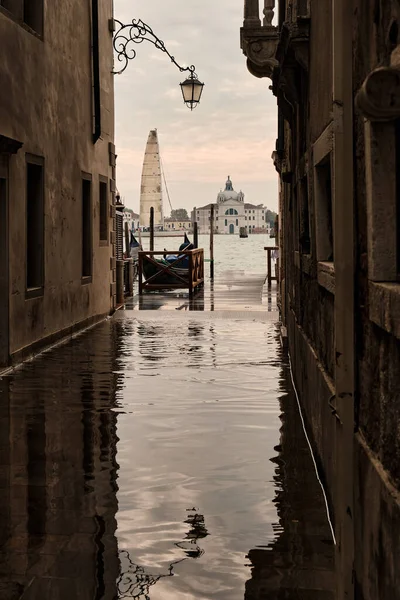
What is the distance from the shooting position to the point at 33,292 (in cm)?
1380

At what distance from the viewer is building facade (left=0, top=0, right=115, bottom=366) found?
1252 cm

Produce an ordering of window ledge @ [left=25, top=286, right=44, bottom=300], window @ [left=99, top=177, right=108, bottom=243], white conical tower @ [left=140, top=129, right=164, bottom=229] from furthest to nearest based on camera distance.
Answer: white conical tower @ [left=140, top=129, right=164, bottom=229] < window @ [left=99, top=177, right=108, bottom=243] < window ledge @ [left=25, top=286, right=44, bottom=300]

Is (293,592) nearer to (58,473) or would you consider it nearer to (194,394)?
(58,473)

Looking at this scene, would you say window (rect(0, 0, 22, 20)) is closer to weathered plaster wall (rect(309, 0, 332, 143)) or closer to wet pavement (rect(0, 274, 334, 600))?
wet pavement (rect(0, 274, 334, 600))

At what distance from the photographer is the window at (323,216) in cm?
736

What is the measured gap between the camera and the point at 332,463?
18.8 ft

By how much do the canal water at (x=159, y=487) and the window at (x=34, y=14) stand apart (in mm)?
4759

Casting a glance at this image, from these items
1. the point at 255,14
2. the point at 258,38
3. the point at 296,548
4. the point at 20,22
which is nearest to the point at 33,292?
the point at 20,22

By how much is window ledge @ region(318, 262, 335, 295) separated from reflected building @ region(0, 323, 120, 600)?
5.60 ft

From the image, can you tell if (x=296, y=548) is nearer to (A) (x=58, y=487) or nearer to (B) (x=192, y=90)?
(A) (x=58, y=487)

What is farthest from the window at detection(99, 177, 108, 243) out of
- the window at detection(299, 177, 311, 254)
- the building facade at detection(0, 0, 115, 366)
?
the window at detection(299, 177, 311, 254)

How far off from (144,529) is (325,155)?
251 centimetres

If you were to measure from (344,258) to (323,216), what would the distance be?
2998mm

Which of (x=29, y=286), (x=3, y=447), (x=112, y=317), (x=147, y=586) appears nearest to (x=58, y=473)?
(x=3, y=447)
